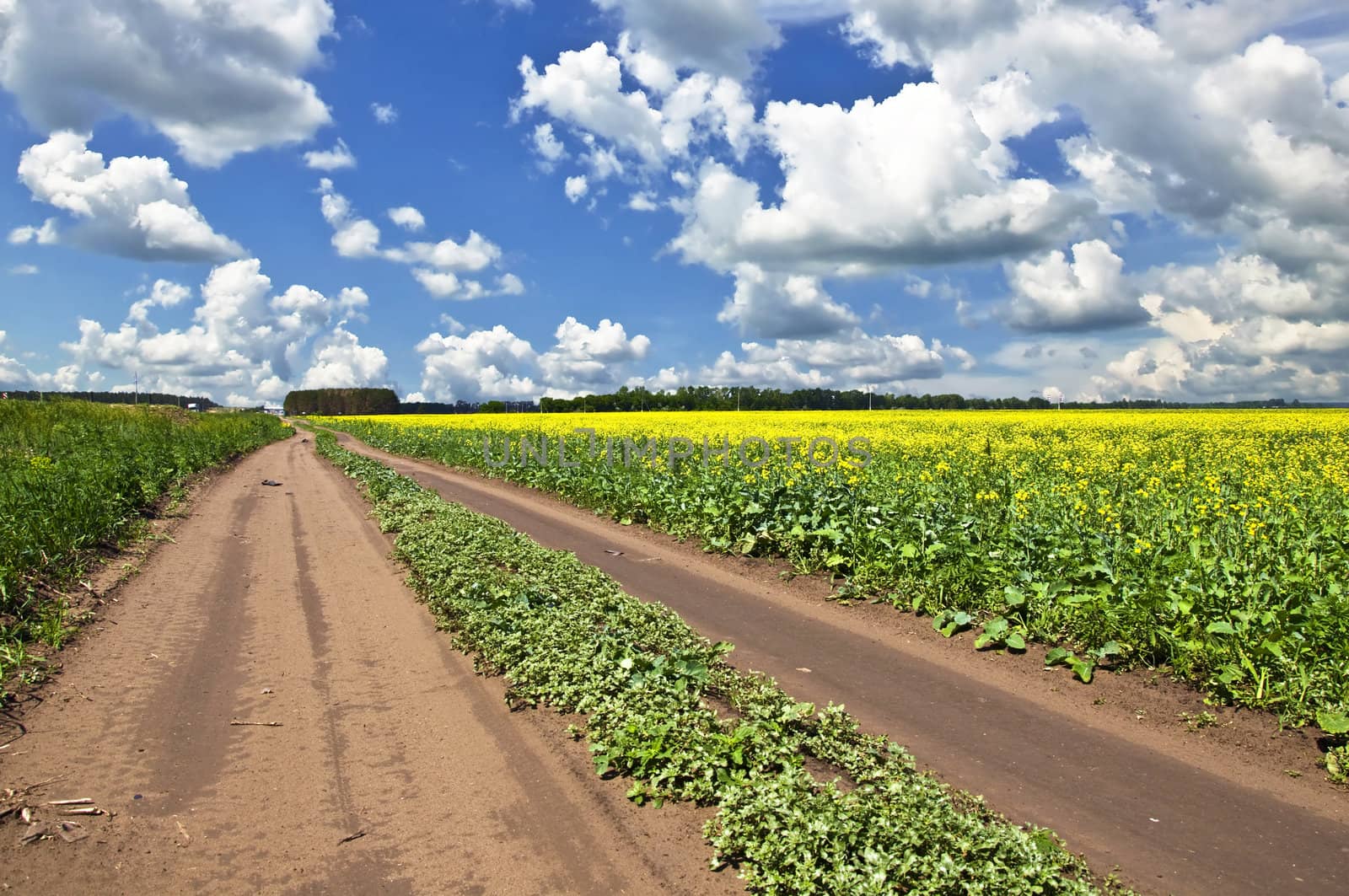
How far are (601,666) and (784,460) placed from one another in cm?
959

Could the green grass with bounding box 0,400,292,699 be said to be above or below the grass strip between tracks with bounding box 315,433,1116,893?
above

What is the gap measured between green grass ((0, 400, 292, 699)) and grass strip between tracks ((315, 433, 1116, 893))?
3923mm

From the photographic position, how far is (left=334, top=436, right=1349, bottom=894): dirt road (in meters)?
4.37

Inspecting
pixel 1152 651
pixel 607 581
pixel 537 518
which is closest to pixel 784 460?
pixel 537 518

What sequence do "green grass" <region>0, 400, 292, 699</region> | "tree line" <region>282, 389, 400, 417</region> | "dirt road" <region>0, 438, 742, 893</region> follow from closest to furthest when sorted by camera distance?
"dirt road" <region>0, 438, 742, 893</region>, "green grass" <region>0, 400, 292, 699</region>, "tree line" <region>282, 389, 400, 417</region>

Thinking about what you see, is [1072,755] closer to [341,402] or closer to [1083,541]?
[1083,541]

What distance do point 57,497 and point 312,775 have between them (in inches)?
363

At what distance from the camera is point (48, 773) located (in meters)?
5.13

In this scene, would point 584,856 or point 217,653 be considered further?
point 217,653

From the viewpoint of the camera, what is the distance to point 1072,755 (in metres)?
5.58

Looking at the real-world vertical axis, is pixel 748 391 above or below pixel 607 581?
above

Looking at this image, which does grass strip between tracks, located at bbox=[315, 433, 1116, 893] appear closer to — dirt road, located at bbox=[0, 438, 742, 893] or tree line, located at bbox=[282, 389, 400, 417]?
dirt road, located at bbox=[0, 438, 742, 893]

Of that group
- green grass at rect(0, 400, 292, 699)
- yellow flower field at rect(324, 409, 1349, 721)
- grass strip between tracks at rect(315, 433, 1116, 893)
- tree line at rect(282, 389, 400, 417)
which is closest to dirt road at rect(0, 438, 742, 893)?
grass strip between tracks at rect(315, 433, 1116, 893)

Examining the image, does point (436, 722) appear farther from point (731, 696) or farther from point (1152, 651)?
point (1152, 651)
